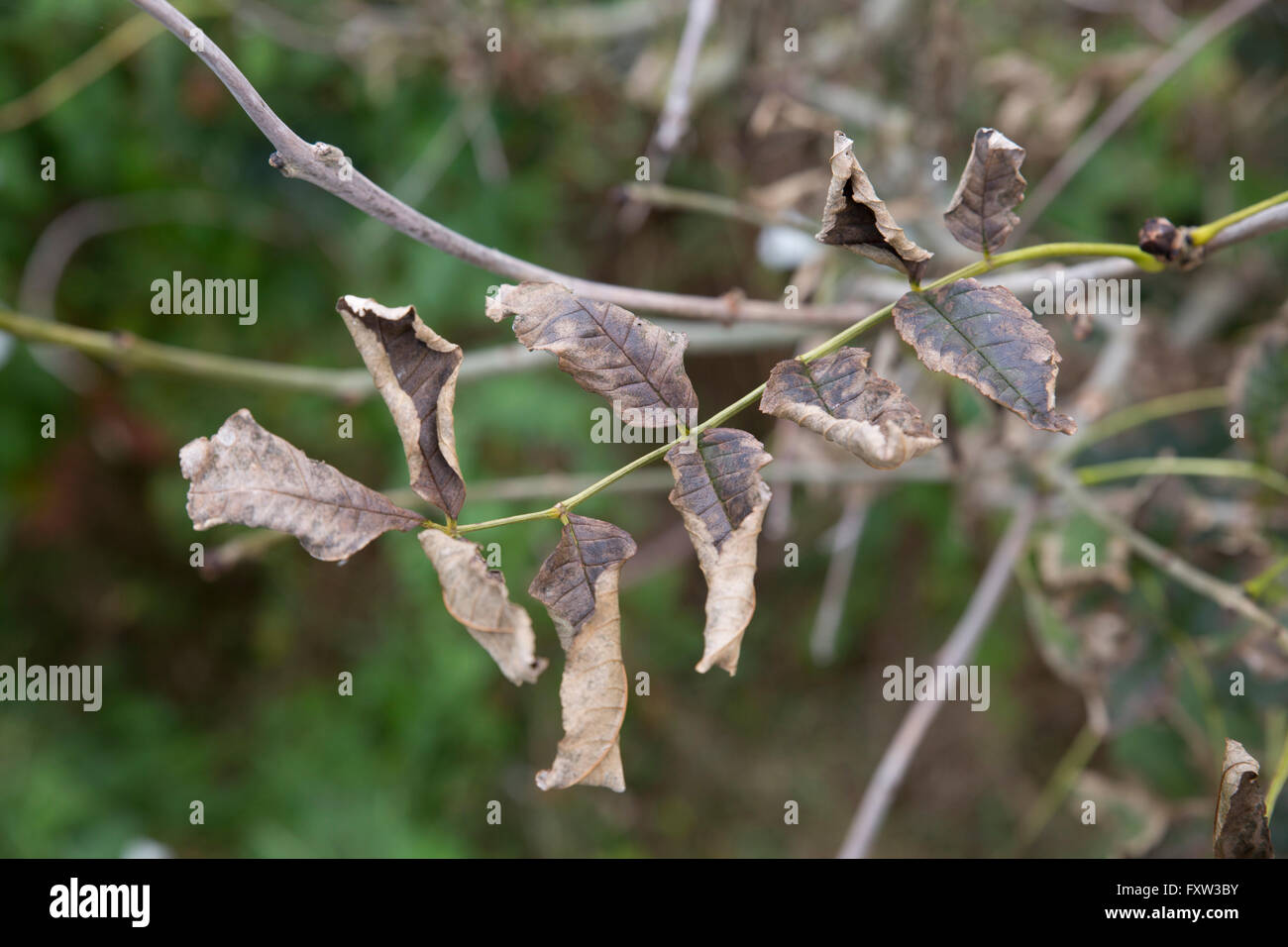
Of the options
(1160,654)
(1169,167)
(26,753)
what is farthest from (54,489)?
(1169,167)

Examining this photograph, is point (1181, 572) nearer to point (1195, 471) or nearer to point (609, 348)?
point (1195, 471)

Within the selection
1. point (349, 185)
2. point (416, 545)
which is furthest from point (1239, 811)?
point (416, 545)

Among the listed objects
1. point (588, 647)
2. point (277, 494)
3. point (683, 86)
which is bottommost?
point (588, 647)

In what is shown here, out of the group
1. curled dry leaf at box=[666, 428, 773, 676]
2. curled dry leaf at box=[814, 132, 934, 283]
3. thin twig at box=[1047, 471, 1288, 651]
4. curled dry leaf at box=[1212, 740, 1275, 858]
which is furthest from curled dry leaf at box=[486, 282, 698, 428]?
thin twig at box=[1047, 471, 1288, 651]

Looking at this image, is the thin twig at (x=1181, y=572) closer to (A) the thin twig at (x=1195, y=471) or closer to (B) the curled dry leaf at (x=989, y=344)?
(A) the thin twig at (x=1195, y=471)

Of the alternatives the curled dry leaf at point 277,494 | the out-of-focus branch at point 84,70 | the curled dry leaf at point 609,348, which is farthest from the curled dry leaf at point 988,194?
the out-of-focus branch at point 84,70
